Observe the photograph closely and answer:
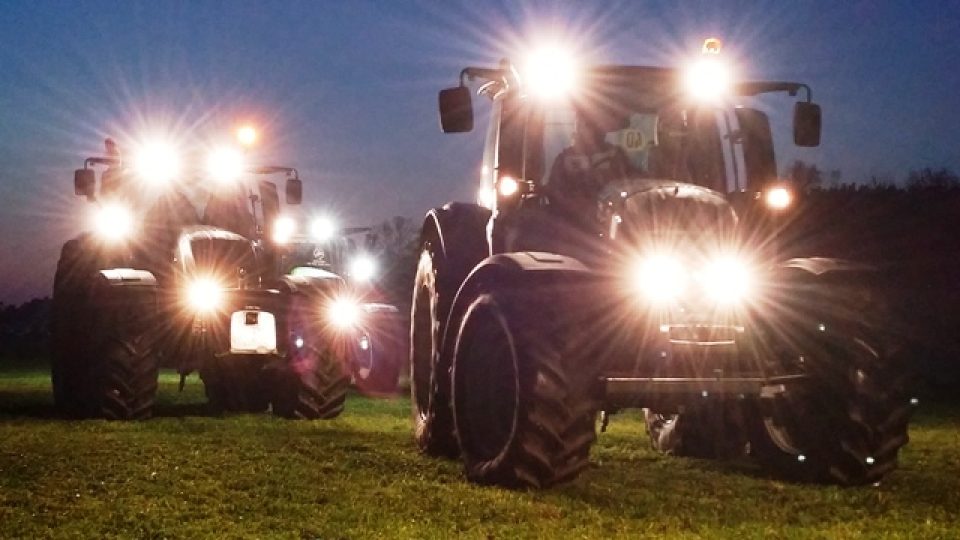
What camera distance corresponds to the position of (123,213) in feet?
53.4

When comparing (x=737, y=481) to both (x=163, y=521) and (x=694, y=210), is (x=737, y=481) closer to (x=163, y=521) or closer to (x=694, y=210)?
(x=694, y=210)

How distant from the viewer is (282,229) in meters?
16.6

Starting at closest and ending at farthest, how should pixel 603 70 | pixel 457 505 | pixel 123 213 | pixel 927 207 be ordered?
1. pixel 457 505
2. pixel 603 70
3. pixel 123 213
4. pixel 927 207

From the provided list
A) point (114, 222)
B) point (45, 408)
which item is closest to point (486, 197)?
point (114, 222)

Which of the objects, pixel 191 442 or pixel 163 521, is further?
pixel 191 442

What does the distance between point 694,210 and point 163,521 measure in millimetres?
4260

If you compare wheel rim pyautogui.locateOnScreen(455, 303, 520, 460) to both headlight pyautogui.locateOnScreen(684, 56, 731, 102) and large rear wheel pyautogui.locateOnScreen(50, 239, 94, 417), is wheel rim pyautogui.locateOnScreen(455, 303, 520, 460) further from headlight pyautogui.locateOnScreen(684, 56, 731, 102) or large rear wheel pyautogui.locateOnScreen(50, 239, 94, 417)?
large rear wheel pyautogui.locateOnScreen(50, 239, 94, 417)

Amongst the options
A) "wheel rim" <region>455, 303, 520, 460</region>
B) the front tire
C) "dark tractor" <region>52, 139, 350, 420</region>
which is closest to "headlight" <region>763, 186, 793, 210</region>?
"wheel rim" <region>455, 303, 520, 460</region>

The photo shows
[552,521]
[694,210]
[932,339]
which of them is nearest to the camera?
[552,521]

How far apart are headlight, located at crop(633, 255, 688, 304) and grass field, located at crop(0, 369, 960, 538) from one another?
54.0 inches

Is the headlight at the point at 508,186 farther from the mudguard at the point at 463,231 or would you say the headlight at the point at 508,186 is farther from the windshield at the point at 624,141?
the mudguard at the point at 463,231

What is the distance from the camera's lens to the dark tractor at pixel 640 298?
7.94 metres

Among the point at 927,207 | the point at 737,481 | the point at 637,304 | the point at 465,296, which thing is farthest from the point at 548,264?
the point at 927,207

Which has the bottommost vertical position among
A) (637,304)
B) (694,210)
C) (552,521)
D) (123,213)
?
(552,521)
